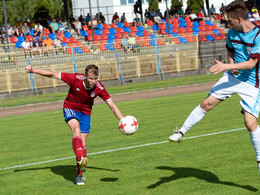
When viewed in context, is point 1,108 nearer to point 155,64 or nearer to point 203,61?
point 155,64

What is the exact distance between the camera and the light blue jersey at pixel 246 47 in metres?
6.64

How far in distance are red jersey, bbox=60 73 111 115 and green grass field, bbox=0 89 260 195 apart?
1.21 meters

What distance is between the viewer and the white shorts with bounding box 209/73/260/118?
6.70 m

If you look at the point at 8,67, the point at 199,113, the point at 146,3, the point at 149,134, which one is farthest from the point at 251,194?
the point at 146,3

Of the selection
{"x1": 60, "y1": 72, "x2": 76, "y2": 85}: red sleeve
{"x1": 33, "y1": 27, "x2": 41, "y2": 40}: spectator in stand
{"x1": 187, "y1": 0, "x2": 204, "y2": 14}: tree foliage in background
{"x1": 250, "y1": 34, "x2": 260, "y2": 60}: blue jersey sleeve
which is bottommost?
{"x1": 60, "y1": 72, "x2": 76, "y2": 85}: red sleeve

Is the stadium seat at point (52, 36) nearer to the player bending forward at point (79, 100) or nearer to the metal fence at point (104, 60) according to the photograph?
the metal fence at point (104, 60)

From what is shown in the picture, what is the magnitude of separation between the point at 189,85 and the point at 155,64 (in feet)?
17.3

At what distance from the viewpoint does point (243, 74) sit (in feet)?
22.5

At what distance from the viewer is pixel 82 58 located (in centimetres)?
2941

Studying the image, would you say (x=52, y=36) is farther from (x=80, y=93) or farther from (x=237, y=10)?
(x=237, y=10)

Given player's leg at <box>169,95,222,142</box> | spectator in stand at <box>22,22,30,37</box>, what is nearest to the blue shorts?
player's leg at <box>169,95,222,142</box>

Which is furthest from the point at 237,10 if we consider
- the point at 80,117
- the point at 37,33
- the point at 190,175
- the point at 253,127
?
the point at 37,33

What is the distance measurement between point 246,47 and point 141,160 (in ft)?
11.3

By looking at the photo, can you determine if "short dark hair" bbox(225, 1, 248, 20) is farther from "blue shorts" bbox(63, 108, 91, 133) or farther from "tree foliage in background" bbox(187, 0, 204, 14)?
"tree foliage in background" bbox(187, 0, 204, 14)
